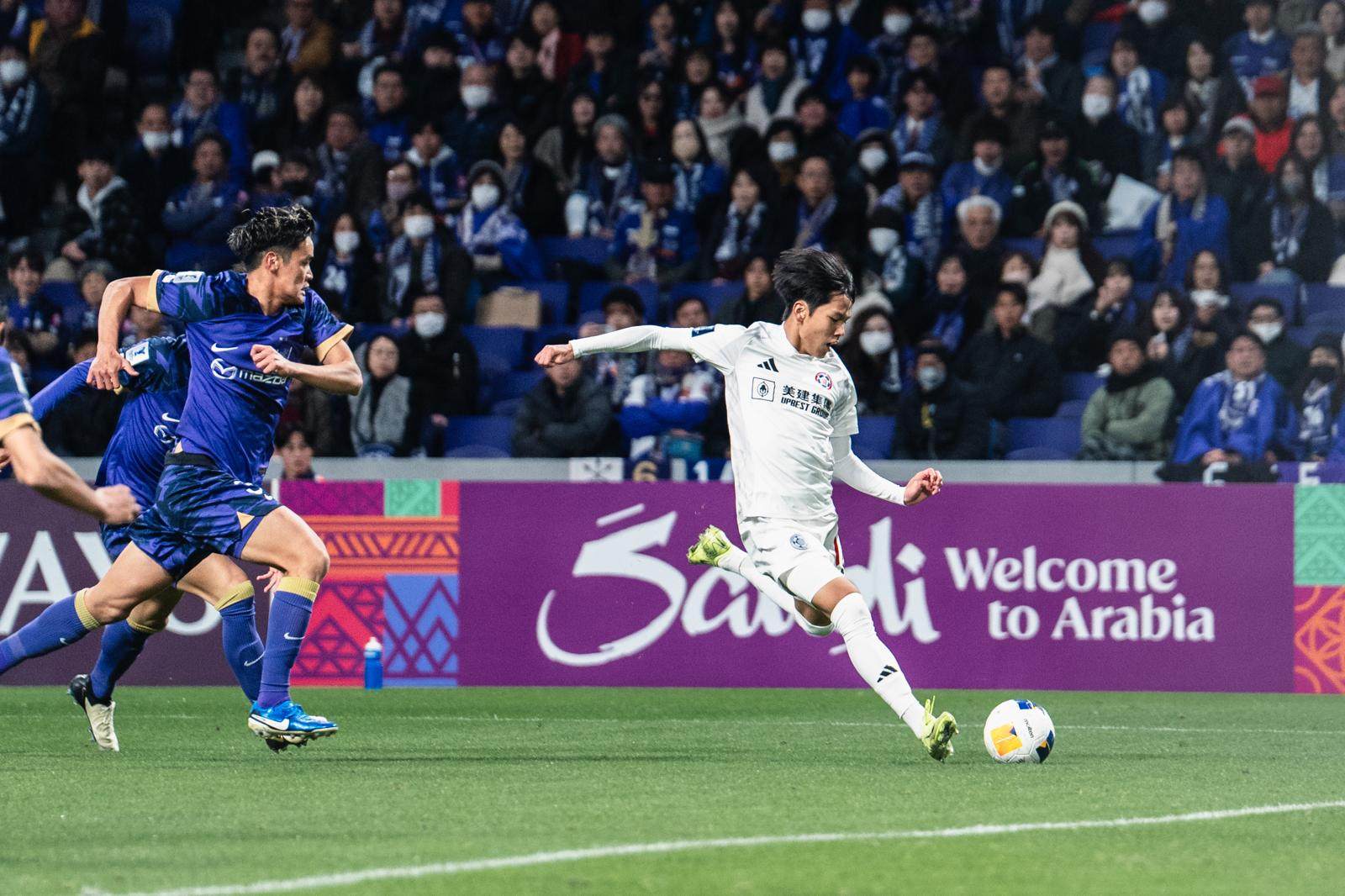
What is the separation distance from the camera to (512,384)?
15914mm

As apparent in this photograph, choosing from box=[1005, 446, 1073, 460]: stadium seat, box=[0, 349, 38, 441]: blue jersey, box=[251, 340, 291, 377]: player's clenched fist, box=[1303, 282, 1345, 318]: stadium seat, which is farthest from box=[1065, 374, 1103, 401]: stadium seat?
box=[0, 349, 38, 441]: blue jersey

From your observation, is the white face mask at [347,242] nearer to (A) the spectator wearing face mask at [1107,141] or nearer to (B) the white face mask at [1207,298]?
(A) the spectator wearing face mask at [1107,141]

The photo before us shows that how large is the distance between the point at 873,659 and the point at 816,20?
1054 cm

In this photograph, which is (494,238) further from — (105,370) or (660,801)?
(660,801)

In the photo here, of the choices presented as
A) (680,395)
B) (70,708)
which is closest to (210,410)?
(70,708)

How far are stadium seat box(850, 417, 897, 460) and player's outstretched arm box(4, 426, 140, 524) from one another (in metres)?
9.16

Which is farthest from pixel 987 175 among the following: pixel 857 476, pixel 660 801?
pixel 660 801

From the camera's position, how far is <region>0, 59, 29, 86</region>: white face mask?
701 inches

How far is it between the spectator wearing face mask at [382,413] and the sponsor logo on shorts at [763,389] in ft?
22.2

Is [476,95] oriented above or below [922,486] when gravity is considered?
above

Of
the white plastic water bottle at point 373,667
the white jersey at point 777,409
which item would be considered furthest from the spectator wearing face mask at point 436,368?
the white jersey at point 777,409

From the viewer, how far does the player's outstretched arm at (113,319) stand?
314 inches

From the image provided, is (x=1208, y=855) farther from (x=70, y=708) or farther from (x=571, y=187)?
(x=571, y=187)

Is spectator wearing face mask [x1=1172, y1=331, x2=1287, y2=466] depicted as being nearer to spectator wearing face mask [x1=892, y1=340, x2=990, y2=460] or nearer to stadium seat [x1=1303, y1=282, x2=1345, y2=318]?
spectator wearing face mask [x1=892, y1=340, x2=990, y2=460]
